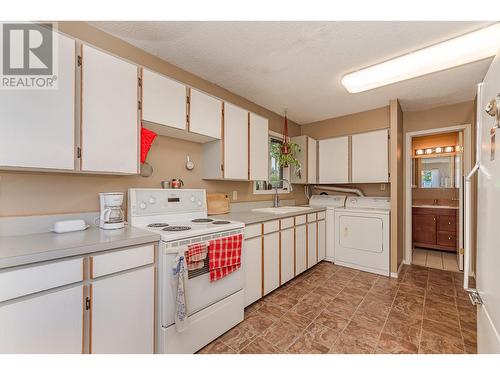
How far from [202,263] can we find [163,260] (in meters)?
0.30

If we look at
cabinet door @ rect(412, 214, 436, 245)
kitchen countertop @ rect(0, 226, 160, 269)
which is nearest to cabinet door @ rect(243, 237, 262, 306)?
kitchen countertop @ rect(0, 226, 160, 269)

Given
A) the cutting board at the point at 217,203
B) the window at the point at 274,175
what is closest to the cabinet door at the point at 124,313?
the cutting board at the point at 217,203

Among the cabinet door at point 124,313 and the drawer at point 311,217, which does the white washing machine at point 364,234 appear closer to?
the drawer at point 311,217

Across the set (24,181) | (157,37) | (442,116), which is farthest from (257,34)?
(442,116)

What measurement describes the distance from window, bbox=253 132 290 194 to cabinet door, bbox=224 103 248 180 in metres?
0.75

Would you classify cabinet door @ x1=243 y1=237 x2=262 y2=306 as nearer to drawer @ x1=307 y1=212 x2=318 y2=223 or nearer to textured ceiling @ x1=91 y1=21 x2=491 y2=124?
drawer @ x1=307 y1=212 x2=318 y2=223

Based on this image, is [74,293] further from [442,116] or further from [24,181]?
[442,116]

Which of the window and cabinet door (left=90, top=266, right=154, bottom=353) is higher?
the window

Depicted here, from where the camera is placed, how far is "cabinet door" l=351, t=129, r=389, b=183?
3.20 m

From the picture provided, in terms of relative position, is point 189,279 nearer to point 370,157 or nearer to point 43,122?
point 43,122

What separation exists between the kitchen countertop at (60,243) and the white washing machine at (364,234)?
2.83 metres

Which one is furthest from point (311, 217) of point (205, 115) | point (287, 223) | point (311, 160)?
point (205, 115)

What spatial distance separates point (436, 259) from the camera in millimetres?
3727

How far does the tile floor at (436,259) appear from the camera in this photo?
338 cm
